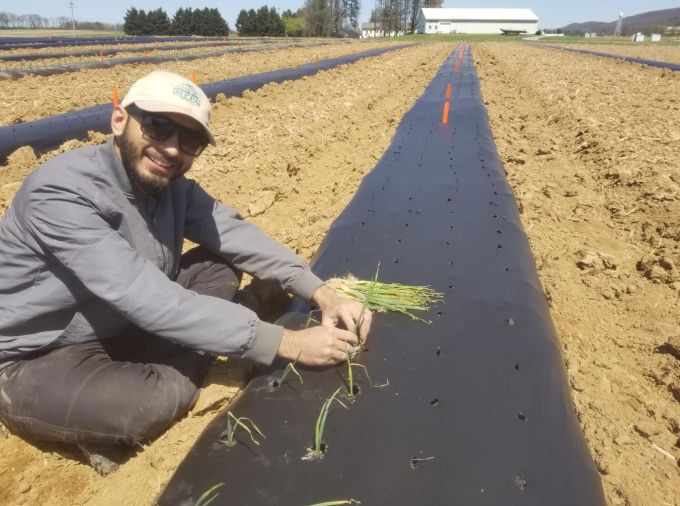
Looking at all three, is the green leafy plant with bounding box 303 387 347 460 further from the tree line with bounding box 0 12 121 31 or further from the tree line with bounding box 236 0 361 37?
the tree line with bounding box 0 12 121 31

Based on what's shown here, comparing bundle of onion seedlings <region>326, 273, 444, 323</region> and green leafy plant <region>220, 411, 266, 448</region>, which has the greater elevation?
bundle of onion seedlings <region>326, 273, 444, 323</region>

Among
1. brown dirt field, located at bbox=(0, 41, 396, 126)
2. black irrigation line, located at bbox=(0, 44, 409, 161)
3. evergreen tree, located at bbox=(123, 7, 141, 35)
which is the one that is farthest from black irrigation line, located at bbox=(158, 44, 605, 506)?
evergreen tree, located at bbox=(123, 7, 141, 35)

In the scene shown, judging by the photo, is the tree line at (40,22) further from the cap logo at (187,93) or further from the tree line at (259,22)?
the cap logo at (187,93)

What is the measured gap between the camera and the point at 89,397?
5.53ft

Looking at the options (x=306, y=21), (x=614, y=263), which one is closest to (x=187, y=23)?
(x=306, y=21)

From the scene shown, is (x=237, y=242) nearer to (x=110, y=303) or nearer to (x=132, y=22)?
(x=110, y=303)

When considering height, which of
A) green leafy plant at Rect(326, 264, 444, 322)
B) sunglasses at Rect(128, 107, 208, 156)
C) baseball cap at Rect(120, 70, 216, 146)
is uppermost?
baseball cap at Rect(120, 70, 216, 146)

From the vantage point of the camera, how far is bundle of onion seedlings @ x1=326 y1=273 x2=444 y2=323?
2.06m

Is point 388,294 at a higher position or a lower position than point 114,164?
lower

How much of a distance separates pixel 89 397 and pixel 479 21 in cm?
8825

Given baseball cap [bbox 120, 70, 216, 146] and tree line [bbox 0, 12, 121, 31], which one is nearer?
baseball cap [bbox 120, 70, 216, 146]

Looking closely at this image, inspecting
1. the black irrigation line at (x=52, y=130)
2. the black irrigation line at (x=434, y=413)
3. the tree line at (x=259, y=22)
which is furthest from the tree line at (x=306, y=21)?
the black irrigation line at (x=434, y=413)

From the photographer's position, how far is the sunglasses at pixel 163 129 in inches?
66.1

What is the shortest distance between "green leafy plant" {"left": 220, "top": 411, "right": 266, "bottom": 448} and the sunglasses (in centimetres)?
99
